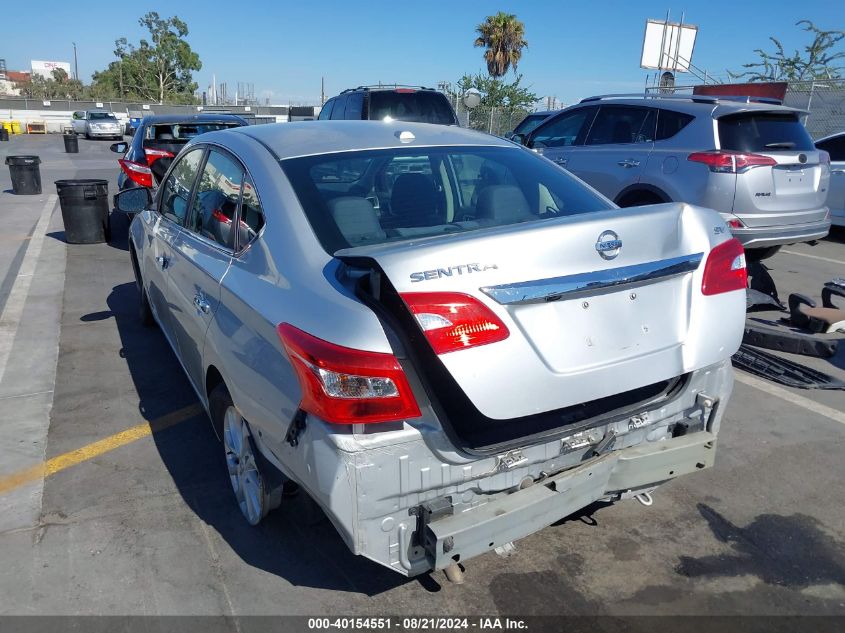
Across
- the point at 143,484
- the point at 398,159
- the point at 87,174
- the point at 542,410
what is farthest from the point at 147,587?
the point at 87,174

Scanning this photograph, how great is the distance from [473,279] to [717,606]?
5.62ft

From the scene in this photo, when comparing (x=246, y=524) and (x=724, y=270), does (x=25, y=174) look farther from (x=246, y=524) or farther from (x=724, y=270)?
(x=724, y=270)

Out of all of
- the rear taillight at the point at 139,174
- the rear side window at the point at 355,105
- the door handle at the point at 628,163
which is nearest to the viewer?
the door handle at the point at 628,163

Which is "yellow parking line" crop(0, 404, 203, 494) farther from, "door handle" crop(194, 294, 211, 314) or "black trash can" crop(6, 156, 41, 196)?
"black trash can" crop(6, 156, 41, 196)

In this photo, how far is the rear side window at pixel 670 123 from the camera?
714cm

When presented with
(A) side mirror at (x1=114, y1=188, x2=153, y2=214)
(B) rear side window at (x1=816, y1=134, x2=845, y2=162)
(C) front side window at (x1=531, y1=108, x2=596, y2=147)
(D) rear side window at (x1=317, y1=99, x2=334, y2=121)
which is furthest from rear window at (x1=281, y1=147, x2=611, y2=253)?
(D) rear side window at (x1=317, y1=99, x2=334, y2=121)

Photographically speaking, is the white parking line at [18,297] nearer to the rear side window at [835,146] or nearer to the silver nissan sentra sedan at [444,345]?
the silver nissan sentra sedan at [444,345]

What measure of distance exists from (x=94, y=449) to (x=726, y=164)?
6.06 metres

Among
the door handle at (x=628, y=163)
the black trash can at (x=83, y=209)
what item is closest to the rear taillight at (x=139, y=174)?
the black trash can at (x=83, y=209)

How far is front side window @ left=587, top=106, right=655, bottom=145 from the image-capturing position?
7.54 metres

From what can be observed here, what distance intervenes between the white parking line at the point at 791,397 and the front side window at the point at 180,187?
4.04m

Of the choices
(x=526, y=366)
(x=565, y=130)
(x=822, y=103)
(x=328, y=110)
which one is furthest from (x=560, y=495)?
(x=822, y=103)

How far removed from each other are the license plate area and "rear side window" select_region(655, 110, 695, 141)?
5252 mm

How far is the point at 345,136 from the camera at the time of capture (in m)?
3.33
